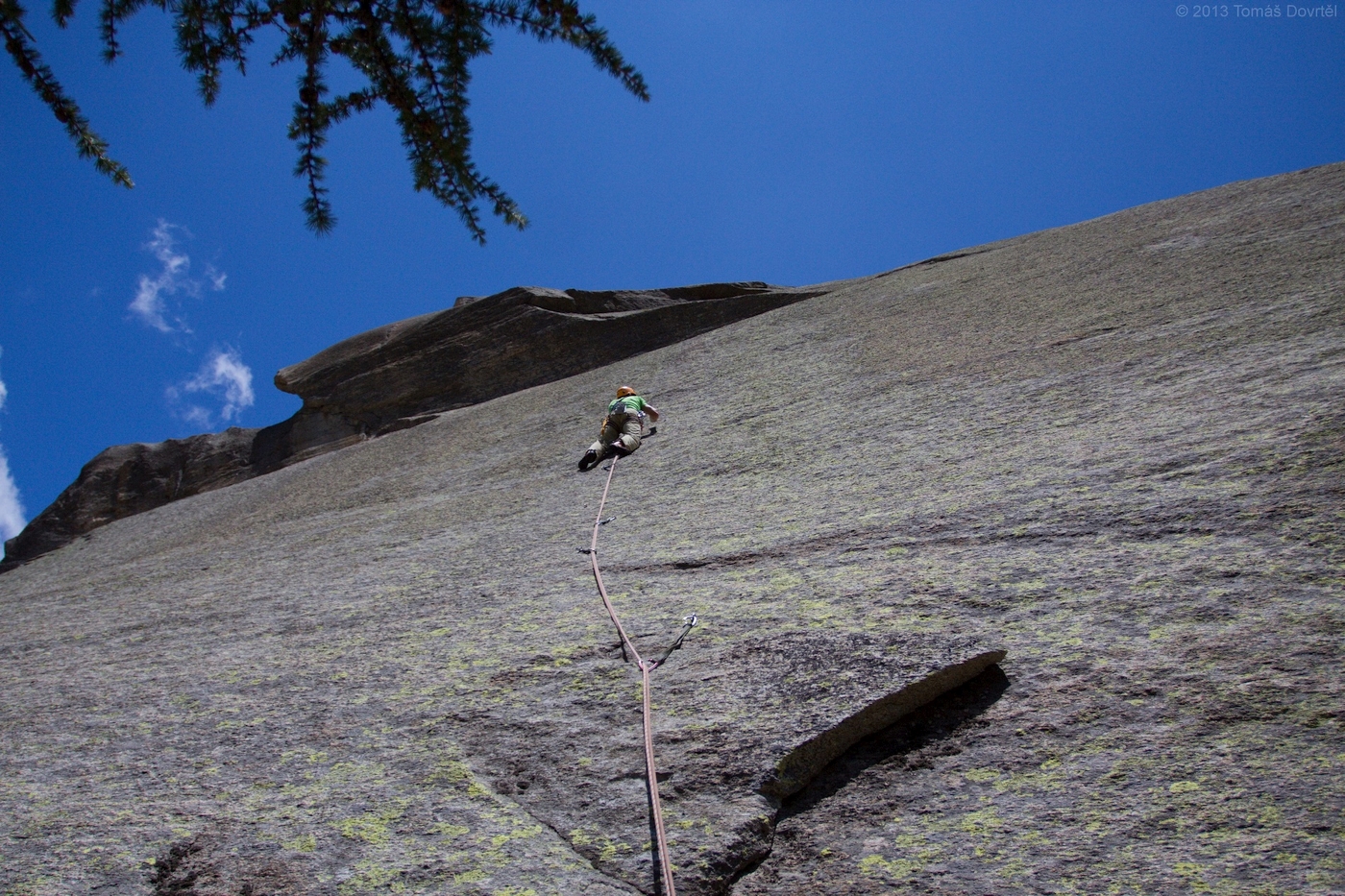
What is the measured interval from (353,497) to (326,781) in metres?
6.07

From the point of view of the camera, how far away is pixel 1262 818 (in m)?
2.03

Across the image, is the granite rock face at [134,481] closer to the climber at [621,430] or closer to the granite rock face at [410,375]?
the granite rock face at [410,375]

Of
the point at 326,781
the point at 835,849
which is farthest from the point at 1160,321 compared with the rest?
the point at 326,781

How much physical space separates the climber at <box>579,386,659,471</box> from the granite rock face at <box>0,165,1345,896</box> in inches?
26.2

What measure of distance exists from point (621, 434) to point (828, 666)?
209 inches

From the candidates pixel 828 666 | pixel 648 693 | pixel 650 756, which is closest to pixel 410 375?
pixel 648 693

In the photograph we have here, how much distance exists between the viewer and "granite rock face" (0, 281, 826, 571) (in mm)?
13273

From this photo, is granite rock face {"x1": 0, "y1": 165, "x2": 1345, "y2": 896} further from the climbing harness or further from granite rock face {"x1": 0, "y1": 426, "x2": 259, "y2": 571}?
granite rock face {"x1": 0, "y1": 426, "x2": 259, "y2": 571}

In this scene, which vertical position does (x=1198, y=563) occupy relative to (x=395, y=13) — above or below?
below

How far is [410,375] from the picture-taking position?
14023 millimetres

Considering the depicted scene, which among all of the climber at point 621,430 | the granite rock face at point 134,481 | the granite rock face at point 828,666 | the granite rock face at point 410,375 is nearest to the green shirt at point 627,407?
the climber at point 621,430

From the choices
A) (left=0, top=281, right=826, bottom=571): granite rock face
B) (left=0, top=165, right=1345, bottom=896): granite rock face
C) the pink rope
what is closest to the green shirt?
(left=0, top=165, right=1345, bottom=896): granite rock face

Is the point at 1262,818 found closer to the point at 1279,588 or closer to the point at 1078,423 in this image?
the point at 1279,588

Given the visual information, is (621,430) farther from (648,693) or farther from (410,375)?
(410,375)
